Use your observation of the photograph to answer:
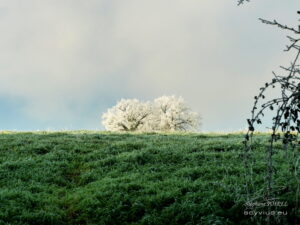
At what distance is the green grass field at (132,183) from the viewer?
10977mm

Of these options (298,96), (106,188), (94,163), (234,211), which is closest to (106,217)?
(106,188)

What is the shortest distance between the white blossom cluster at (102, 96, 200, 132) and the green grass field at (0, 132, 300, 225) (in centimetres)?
4767

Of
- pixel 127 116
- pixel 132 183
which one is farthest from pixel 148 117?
pixel 132 183

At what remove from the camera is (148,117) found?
6862cm

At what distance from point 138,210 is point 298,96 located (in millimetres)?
6564

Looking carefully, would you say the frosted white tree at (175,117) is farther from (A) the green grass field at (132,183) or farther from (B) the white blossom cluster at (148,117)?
(A) the green grass field at (132,183)

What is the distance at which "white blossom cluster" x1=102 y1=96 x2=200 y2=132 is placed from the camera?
224 feet

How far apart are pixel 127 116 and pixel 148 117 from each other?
10.8ft

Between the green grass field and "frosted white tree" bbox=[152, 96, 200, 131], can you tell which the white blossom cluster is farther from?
the green grass field

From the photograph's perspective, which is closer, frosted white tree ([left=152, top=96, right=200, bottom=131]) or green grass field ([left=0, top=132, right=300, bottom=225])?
green grass field ([left=0, top=132, right=300, bottom=225])

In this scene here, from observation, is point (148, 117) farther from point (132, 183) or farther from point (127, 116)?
point (132, 183)

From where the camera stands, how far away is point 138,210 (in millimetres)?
11430

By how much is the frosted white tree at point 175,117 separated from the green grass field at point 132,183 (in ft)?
158

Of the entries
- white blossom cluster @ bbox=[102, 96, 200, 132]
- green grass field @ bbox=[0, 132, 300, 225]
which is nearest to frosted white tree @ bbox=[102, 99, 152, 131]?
white blossom cluster @ bbox=[102, 96, 200, 132]
